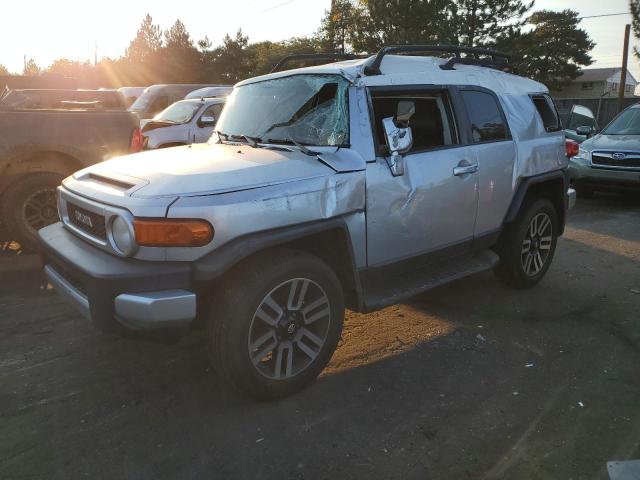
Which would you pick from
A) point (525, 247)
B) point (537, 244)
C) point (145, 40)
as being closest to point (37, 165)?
point (525, 247)

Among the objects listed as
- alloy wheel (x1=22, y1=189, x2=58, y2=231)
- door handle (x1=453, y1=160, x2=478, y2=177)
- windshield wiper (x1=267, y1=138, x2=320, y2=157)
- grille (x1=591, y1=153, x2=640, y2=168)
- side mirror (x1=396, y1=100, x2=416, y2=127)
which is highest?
side mirror (x1=396, y1=100, x2=416, y2=127)

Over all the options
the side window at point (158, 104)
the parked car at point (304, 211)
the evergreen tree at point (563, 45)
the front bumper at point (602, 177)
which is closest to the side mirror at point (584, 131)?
the front bumper at point (602, 177)

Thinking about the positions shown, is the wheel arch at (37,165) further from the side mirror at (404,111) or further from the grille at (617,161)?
the grille at (617,161)

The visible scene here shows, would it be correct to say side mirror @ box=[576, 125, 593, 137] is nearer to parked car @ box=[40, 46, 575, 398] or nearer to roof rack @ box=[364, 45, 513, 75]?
roof rack @ box=[364, 45, 513, 75]

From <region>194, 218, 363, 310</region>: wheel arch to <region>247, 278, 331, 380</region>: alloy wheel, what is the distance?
243 millimetres

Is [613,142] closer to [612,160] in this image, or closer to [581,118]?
[612,160]

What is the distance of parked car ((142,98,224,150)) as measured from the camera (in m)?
10.1

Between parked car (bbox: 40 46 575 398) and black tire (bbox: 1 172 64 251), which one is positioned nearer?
parked car (bbox: 40 46 575 398)

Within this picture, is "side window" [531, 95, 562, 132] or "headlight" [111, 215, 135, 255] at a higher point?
"side window" [531, 95, 562, 132]

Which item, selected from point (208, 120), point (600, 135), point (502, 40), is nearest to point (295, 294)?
point (208, 120)

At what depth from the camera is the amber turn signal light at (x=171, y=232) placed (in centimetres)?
266

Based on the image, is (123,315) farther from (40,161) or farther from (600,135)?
(600,135)

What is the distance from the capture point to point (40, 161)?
589 cm

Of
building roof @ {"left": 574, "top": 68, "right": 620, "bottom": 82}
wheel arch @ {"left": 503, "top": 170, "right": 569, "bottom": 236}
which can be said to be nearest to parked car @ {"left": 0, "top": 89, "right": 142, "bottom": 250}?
wheel arch @ {"left": 503, "top": 170, "right": 569, "bottom": 236}
